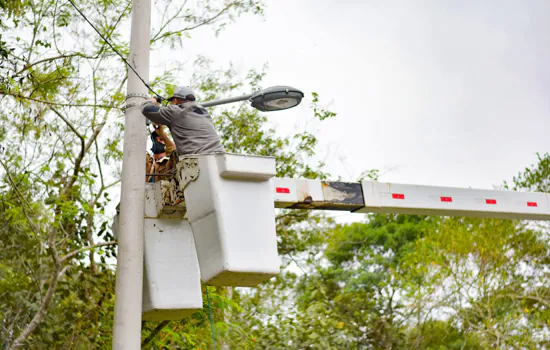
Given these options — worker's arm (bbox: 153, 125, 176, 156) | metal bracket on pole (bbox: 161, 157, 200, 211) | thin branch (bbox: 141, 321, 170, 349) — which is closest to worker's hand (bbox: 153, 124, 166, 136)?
worker's arm (bbox: 153, 125, 176, 156)

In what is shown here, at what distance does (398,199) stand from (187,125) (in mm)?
2116

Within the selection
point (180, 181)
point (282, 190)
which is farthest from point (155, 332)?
point (180, 181)

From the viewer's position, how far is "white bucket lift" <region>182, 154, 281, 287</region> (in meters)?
4.18

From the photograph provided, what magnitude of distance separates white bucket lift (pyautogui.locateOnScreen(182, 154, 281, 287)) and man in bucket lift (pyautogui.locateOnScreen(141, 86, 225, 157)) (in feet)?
0.73

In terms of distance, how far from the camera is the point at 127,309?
4.43 meters

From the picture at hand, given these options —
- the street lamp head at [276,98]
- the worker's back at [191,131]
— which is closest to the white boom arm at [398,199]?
the street lamp head at [276,98]

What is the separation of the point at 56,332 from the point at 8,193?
6.02ft

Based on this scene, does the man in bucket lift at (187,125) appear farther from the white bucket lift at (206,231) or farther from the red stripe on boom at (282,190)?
the red stripe on boom at (282,190)

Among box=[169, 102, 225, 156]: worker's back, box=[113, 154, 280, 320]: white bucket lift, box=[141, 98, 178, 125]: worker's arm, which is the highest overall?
box=[141, 98, 178, 125]: worker's arm

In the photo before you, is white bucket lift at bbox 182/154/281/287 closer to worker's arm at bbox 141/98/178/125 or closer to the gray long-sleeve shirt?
the gray long-sleeve shirt

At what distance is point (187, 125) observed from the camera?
4719 mm

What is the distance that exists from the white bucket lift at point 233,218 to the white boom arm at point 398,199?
1.13 metres

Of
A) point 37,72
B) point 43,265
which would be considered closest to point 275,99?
point 37,72

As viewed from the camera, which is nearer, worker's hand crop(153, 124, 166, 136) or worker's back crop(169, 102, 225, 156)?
worker's back crop(169, 102, 225, 156)
